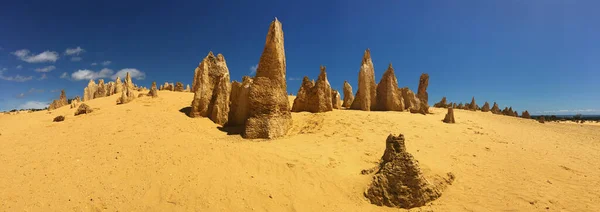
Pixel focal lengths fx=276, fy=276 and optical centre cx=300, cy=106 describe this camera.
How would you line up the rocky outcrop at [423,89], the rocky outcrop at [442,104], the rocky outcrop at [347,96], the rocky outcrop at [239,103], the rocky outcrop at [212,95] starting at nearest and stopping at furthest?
the rocky outcrop at [239,103] < the rocky outcrop at [212,95] < the rocky outcrop at [347,96] < the rocky outcrop at [423,89] < the rocky outcrop at [442,104]

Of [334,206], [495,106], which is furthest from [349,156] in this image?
[495,106]

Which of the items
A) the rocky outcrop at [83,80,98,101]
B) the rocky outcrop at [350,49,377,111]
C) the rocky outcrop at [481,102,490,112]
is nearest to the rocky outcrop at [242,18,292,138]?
the rocky outcrop at [350,49,377,111]

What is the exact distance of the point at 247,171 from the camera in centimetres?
696

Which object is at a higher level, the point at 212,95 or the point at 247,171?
the point at 212,95

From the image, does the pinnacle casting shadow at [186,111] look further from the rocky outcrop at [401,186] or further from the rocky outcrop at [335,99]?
the rocky outcrop at [401,186]

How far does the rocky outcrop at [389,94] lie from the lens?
20.4m

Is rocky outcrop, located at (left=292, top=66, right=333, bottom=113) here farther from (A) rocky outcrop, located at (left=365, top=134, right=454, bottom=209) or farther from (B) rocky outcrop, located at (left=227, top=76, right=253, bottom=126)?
(A) rocky outcrop, located at (left=365, top=134, right=454, bottom=209)

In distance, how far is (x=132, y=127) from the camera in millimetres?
10508

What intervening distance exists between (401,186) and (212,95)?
10.5m

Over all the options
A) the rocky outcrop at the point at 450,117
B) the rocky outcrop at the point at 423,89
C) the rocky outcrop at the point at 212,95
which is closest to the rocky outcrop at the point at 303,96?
the rocky outcrop at the point at 212,95

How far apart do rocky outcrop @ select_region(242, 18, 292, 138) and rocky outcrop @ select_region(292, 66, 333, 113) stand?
3477 millimetres

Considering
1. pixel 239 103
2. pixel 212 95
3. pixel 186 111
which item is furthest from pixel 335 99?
pixel 186 111

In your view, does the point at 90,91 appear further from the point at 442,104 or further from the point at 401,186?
the point at 442,104

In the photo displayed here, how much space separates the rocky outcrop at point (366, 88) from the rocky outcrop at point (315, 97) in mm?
4138
